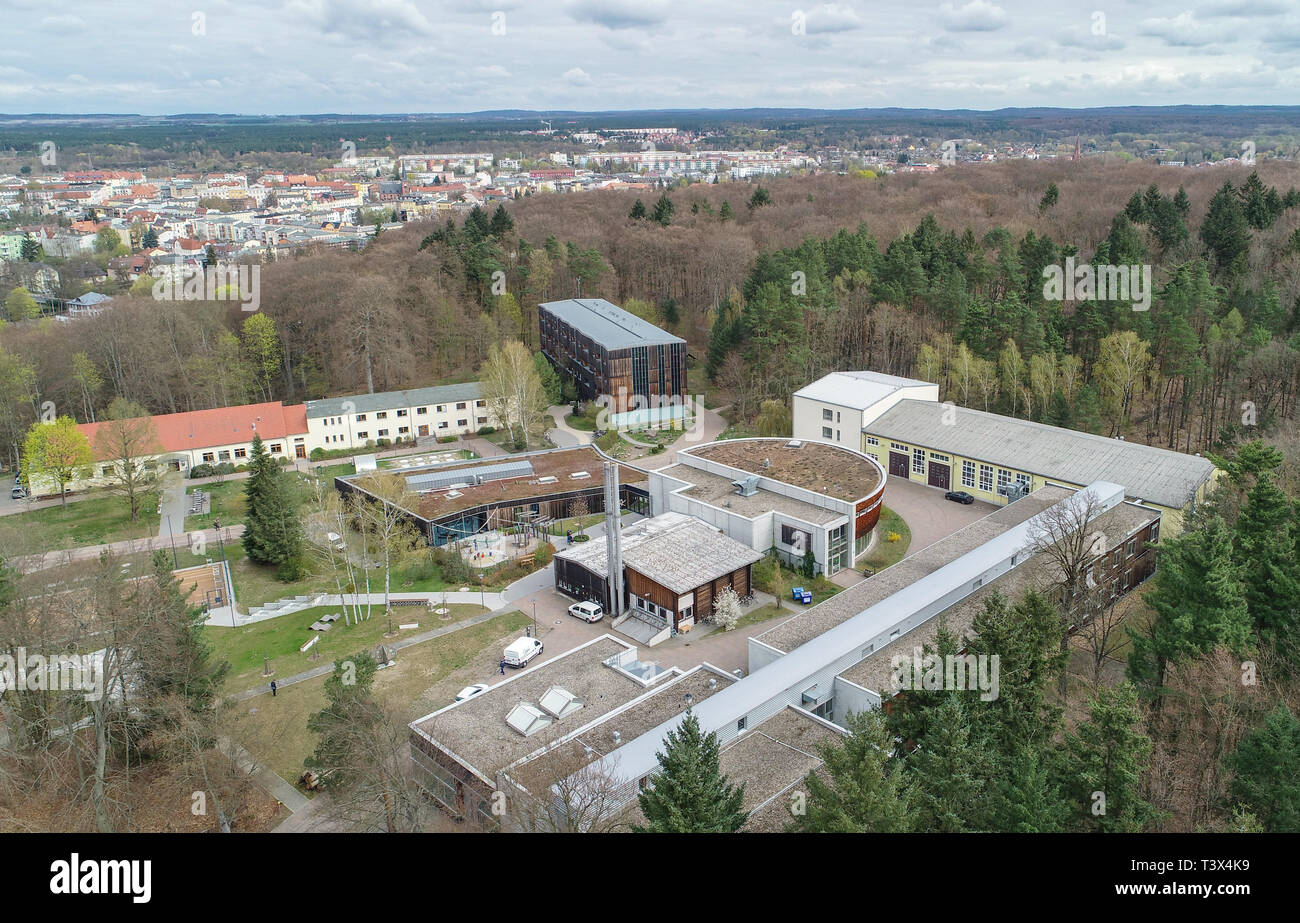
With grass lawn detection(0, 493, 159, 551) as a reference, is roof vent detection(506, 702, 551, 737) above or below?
below

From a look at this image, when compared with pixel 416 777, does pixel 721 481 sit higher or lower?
higher

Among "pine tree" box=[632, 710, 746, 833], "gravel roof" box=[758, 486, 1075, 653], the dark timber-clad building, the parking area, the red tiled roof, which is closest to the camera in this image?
"pine tree" box=[632, 710, 746, 833]

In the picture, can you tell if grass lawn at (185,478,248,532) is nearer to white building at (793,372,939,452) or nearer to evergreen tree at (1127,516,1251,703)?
white building at (793,372,939,452)

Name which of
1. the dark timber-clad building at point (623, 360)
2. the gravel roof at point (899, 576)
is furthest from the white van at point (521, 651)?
the dark timber-clad building at point (623, 360)

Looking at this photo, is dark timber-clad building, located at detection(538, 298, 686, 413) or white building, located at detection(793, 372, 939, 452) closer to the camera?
white building, located at detection(793, 372, 939, 452)

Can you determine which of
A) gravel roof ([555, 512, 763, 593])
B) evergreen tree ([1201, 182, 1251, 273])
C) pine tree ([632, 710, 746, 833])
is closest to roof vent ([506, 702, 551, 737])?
gravel roof ([555, 512, 763, 593])
